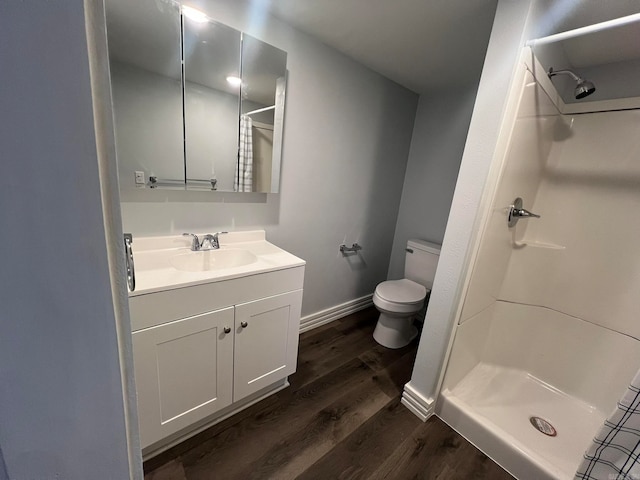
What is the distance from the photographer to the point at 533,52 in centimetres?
109

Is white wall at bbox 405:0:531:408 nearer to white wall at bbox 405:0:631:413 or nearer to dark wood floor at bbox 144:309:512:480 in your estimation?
white wall at bbox 405:0:631:413

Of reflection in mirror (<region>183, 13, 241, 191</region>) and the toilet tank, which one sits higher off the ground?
reflection in mirror (<region>183, 13, 241, 191</region>)

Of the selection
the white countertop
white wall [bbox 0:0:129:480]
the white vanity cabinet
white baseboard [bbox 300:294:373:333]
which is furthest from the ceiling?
white baseboard [bbox 300:294:373:333]

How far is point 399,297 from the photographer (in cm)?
198

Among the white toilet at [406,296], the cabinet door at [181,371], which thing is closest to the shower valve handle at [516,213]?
the white toilet at [406,296]

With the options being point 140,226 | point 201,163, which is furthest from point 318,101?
point 140,226

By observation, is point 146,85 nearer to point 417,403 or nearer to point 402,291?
point 402,291

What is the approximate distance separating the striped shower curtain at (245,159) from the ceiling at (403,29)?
0.58 metres

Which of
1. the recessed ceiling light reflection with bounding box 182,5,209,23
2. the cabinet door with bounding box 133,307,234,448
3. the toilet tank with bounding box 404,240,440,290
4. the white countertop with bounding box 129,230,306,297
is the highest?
the recessed ceiling light reflection with bounding box 182,5,209,23

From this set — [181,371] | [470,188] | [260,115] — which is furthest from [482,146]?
[181,371]

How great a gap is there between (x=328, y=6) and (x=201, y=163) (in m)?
1.02

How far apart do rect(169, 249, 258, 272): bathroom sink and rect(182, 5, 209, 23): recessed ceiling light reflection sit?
1.12 m

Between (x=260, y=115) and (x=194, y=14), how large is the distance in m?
0.51

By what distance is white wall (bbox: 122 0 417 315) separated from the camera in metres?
1.41
